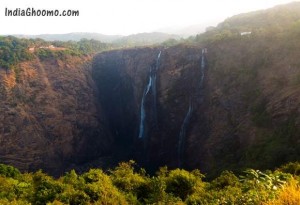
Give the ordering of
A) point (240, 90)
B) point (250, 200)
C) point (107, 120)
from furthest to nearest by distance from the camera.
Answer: point (107, 120), point (240, 90), point (250, 200)

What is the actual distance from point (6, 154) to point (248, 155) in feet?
110

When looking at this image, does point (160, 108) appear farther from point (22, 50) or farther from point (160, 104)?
point (22, 50)

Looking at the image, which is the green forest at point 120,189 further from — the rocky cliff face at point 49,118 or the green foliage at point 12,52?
the green foliage at point 12,52

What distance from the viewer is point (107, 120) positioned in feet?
211

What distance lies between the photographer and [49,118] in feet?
183

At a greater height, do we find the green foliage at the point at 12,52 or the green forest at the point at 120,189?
the green foliage at the point at 12,52

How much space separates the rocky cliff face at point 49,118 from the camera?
51812 mm

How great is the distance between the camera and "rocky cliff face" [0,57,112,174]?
2040 inches

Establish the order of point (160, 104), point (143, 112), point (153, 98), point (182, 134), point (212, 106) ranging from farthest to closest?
1. point (143, 112)
2. point (153, 98)
3. point (160, 104)
4. point (182, 134)
5. point (212, 106)

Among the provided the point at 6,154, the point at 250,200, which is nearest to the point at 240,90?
the point at 6,154

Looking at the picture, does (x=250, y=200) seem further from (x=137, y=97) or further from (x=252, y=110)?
(x=137, y=97)

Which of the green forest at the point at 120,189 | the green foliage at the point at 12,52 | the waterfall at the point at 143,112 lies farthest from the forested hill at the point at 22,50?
the green forest at the point at 120,189

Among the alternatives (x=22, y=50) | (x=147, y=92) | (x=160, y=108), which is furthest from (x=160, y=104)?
(x=22, y=50)

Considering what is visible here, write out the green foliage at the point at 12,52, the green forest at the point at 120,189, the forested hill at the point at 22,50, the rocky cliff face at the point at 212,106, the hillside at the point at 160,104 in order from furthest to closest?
the forested hill at the point at 22,50, the green foliage at the point at 12,52, the hillside at the point at 160,104, the rocky cliff face at the point at 212,106, the green forest at the point at 120,189
